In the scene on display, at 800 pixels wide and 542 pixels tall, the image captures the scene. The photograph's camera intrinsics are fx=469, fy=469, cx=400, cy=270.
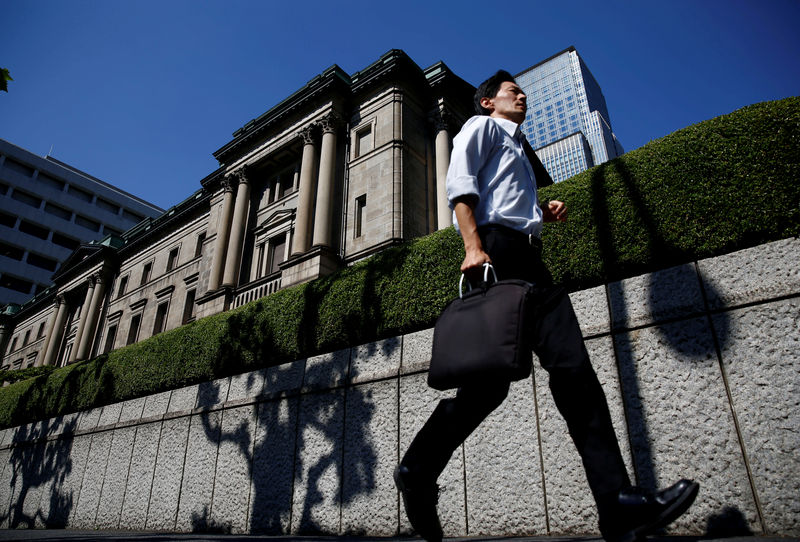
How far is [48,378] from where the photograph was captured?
1373 centimetres

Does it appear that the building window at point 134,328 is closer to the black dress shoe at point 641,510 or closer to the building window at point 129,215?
the black dress shoe at point 641,510

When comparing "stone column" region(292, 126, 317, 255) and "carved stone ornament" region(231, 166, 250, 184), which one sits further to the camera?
"carved stone ornament" region(231, 166, 250, 184)

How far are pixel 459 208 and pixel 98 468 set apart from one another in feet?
36.2

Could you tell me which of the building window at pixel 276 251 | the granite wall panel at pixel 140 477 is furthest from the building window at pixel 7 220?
the granite wall panel at pixel 140 477

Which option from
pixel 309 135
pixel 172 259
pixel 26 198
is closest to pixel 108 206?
pixel 26 198

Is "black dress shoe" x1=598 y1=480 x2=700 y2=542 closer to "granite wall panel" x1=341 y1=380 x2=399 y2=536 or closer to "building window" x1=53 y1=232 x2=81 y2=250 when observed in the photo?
"granite wall panel" x1=341 y1=380 x2=399 y2=536

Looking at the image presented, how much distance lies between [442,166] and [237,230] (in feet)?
38.1

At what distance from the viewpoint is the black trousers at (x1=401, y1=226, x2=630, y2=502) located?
2.06 metres

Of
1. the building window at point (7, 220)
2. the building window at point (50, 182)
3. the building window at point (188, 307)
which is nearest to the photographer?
the building window at point (188, 307)

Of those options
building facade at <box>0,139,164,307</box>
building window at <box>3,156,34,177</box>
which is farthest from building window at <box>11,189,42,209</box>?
building window at <box>3,156,34,177</box>

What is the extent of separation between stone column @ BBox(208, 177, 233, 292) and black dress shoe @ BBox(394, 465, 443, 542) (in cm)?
2362

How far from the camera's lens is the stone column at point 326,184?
66.6ft

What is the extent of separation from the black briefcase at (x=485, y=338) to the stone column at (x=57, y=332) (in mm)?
47656

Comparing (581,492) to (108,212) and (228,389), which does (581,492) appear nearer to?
(228,389)
